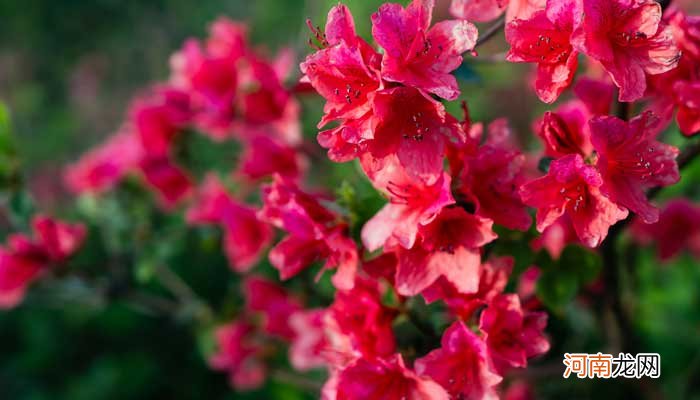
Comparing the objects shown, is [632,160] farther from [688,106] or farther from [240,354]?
[240,354]

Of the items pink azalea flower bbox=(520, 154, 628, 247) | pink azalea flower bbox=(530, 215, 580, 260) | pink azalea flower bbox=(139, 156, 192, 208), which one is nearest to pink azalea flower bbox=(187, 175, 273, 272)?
pink azalea flower bbox=(139, 156, 192, 208)

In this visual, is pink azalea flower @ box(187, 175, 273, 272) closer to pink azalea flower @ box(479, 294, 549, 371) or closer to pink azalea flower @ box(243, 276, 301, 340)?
pink azalea flower @ box(243, 276, 301, 340)

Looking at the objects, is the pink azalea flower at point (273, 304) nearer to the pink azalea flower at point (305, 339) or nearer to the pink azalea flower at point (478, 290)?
the pink azalea flower at point (305, 339)

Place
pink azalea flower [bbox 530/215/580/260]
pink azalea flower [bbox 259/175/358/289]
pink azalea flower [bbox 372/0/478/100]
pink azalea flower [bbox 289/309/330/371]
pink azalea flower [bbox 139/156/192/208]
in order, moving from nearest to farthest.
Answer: pink azalea flower [bbox 372/0/478/100] → pink azalea flower [bbox 259/175/358/289] → pink azalea flower [bbox 530/215/580/260] → pink azalea flower [bbox 289/309/330/371] → pink azalea flower [bbox 139/156/192/208]

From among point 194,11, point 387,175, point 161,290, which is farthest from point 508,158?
point 194,11

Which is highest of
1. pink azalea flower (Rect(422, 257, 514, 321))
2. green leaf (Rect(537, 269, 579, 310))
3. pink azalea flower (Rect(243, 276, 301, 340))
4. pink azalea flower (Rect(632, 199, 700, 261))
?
pink azalea flower (Rect(422, 257, 514, 321))

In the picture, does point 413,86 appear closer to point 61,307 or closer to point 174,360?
point 174,360
